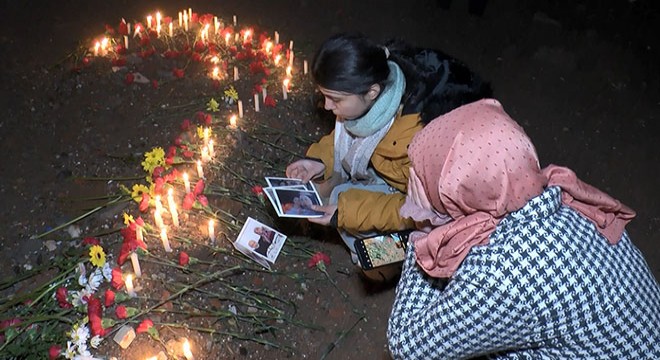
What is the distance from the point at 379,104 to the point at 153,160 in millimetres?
1626

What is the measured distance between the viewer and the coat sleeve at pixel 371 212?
126 inches

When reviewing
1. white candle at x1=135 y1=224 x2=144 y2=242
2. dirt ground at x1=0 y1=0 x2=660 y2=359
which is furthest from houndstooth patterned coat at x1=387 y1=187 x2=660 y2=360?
white candle at x1=135 y1=224 x2=144 y2=242

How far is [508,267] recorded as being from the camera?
6.65ft

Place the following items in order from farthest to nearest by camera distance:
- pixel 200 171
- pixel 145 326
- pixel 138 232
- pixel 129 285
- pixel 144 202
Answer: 1. pixel 200 171
2. pixel 144 202
3. pixel 138 232
4. pixel 129 285
5. pixel 145 326

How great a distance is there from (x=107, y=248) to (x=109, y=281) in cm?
28

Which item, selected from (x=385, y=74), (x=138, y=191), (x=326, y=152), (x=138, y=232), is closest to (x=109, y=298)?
(x=138, y=232)

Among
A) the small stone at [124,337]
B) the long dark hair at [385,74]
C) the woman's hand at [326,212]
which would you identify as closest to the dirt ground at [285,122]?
the small stone at [124,337]

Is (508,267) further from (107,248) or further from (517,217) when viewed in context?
(107,248)

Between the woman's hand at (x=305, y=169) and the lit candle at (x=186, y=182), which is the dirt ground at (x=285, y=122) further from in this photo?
the woman's hand at (x=305, y=169)

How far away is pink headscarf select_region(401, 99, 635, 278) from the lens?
6.78ft

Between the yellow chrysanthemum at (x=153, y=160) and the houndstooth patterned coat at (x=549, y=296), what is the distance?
2.21m

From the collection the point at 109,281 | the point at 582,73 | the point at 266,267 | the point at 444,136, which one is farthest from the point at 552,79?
the point at 109,281

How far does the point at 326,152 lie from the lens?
3.78 m

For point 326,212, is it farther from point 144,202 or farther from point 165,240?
point 144,202
